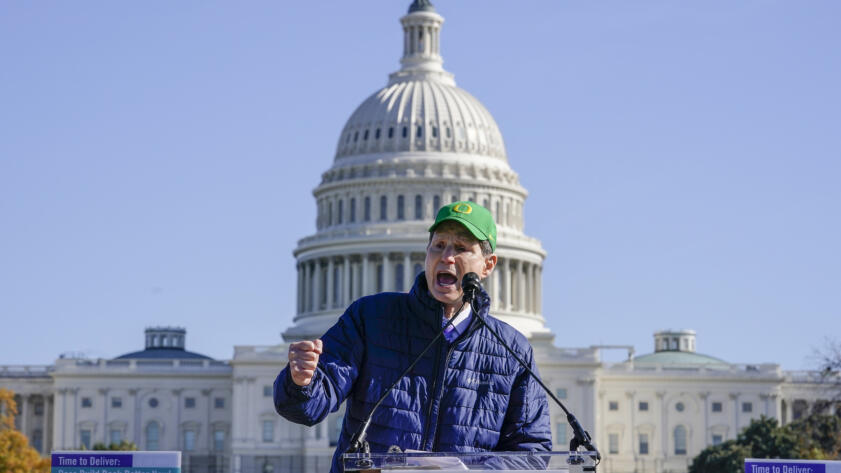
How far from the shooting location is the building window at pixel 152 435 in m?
149

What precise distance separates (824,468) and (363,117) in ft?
439

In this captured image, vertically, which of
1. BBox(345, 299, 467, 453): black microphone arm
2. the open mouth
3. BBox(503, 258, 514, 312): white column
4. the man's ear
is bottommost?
BBox(345, 299, 467, 453): black microphone arm

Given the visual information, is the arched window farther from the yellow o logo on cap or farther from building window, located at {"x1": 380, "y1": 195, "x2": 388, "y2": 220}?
the yellow o logo on cap

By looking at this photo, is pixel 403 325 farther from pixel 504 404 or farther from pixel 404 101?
pixel 404 101

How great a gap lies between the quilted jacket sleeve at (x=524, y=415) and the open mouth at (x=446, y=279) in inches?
32.8

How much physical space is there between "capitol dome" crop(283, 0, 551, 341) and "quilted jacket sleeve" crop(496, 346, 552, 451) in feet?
443

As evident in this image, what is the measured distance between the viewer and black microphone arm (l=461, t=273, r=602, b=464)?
445 inches

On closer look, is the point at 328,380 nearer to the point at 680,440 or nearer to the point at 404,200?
the point at 680,440

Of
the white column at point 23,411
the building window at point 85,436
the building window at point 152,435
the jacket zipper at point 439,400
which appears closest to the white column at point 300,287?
the building window at point 152,435

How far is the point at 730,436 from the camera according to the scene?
147 metres

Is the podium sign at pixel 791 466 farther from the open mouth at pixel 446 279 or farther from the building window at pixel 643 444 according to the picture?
the building window at pixel 643 444

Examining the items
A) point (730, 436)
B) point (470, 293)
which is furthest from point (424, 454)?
point (730, 436)

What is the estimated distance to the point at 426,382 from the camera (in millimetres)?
12703

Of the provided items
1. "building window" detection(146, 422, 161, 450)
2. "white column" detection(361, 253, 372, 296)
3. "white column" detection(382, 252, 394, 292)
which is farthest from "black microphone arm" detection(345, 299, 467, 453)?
"white column" detection(361, 253, 372, 296)
